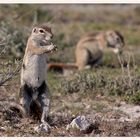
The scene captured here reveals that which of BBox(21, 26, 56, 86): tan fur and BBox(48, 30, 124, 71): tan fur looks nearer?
BBox(21, 26, 56, 86): tan fur

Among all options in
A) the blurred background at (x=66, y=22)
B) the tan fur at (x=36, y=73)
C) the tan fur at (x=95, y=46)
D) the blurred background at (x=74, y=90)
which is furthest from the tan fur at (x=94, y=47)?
the tan fur at (x=36, y=73)

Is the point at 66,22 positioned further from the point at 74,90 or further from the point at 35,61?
the point at 35,61

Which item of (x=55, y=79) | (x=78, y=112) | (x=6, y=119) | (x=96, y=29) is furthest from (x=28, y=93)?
(x=96, y=29)

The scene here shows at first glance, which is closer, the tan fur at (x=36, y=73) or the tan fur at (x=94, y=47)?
the tan fur at (x=36, y=73)

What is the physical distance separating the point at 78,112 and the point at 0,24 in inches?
228

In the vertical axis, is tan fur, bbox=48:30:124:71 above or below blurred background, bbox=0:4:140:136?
above

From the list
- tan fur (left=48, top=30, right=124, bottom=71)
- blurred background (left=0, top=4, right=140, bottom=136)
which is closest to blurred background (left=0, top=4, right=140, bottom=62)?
blurred background (left=0, top=4, right=140, bottom=136)

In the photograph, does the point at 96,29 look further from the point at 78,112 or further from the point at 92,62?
the point at 78,112

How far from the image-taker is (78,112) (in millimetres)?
11375

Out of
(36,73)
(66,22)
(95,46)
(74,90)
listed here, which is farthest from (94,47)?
(66,22)

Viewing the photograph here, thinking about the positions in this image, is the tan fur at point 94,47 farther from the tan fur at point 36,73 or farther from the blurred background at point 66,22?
the tan fur at point 36,73

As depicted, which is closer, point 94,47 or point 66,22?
point 94,47

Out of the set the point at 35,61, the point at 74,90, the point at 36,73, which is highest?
the point at 35,61

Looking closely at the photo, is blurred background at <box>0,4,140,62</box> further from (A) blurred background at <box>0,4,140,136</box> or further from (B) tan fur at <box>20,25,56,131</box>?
(B) tan fur at <box>20,25,56,131</box>
